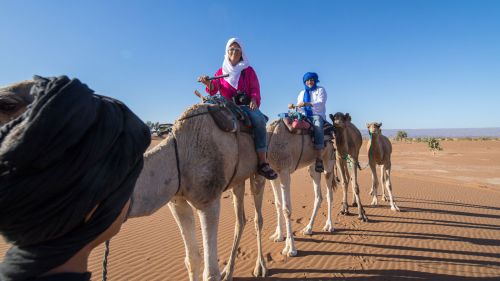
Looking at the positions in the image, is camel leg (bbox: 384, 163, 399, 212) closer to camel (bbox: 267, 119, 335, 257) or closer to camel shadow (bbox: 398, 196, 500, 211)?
camel shadow (bbox: 398, 196, 500, 211)

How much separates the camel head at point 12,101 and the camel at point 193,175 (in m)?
1.53

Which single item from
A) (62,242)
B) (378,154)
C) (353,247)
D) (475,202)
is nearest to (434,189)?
(475,202)

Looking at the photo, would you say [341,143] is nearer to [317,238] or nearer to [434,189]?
[317,238]

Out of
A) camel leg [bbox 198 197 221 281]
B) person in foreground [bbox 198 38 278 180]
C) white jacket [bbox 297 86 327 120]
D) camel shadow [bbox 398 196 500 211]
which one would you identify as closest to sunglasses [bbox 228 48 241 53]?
person in foreground [bbox 198 38 278 180]

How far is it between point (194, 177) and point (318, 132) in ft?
13.9

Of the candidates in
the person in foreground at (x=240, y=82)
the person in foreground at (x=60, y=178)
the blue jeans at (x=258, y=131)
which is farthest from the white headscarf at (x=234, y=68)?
the person in foreground at (x=60, y=178)

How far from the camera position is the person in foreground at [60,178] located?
3.14ft

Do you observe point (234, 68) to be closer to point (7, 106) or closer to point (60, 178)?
point (7, 106)

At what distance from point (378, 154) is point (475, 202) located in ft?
16.8

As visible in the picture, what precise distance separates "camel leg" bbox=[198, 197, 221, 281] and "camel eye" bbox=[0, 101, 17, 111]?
233 cm

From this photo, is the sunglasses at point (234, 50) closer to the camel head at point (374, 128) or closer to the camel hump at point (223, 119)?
the camel hump at point (223, 119)

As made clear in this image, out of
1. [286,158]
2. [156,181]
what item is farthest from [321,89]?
[156,181]

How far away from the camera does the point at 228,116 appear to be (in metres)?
3.81

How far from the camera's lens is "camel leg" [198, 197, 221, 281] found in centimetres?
332
